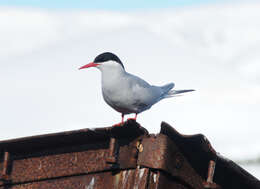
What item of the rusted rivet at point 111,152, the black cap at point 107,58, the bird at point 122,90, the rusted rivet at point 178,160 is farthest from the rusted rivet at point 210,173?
the black cap at point 107,58

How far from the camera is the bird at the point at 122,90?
6730mm

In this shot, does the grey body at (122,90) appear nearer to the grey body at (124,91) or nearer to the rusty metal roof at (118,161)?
the grey body at (124,91)

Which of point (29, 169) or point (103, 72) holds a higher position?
point (103, 72)

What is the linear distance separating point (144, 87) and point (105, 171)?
2682mm

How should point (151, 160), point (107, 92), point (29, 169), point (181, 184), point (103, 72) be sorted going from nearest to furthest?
point (151, 160)
point (181, 184)
point (29, 169)
point (107, 92)
point (103, 72)

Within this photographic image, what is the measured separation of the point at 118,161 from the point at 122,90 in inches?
93.4

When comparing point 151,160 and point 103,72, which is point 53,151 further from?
point 103,72

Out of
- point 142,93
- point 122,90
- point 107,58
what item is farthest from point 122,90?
point 107,58

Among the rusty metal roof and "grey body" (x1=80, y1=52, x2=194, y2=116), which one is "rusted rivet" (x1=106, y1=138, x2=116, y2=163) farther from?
"grey body" (x1=80, y1=52, x2=194, y2=116)

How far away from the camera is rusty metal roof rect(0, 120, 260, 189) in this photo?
434 cm

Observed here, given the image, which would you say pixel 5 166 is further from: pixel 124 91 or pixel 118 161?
pixel 124 91

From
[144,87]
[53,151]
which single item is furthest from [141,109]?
[53,151]

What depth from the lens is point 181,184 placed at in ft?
15.0

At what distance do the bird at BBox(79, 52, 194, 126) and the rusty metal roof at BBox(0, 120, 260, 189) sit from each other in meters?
1.98
